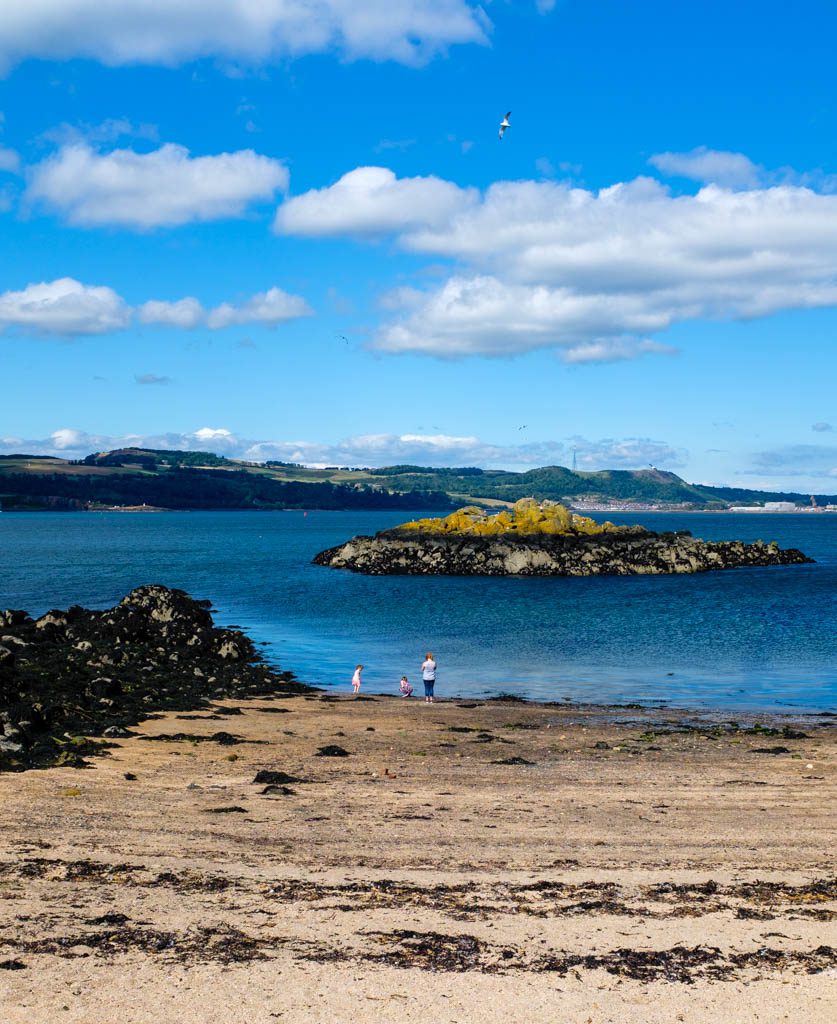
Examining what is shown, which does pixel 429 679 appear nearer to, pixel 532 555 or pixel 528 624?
pixel 528 624

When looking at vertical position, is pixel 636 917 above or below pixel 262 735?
above

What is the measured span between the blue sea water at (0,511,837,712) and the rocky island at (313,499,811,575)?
4.45 metres

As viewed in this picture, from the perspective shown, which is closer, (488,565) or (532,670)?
(532,670)

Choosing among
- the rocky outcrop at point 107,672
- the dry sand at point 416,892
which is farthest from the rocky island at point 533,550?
the dry sand at point 416,892

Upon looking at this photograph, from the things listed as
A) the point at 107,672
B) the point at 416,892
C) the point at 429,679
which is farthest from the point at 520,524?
the point at 416,892

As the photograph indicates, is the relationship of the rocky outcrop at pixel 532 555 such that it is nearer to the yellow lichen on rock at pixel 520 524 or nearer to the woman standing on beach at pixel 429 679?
the yellow lichen on rock at pixel 520 524

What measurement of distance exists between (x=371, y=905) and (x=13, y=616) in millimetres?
39421

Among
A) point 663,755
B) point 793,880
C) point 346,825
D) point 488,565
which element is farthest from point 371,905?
point 488,565

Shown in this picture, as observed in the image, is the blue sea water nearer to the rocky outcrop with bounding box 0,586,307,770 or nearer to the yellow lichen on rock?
the rocky outcrop with bounding box 0,586,307,770

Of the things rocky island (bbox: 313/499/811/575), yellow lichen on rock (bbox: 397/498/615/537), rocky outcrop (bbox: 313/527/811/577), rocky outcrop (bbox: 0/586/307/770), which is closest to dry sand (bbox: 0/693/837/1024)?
rocky outcrop (bbox: 0/586/307/770)

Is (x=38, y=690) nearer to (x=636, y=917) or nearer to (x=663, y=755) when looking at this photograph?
(x=663, y=755)

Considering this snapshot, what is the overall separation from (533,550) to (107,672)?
67.6 meters

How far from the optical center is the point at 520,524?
352ft

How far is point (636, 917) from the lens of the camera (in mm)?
11242
